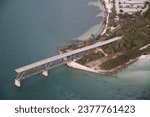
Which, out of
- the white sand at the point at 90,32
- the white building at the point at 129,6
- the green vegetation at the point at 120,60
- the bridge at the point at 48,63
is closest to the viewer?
the bridge at the point at 48,63

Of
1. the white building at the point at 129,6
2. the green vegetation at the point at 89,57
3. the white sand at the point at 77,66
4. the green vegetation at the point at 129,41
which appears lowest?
the white sand at the point at 77,66

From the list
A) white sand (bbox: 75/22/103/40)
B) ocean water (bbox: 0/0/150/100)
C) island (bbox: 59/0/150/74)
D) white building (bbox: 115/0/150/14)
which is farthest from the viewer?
white building (bbox: 115/0/150/14)

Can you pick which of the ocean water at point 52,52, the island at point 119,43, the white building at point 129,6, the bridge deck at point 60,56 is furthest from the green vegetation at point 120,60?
the white building at point 129,6

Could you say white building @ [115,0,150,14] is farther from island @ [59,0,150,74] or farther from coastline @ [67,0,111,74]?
coastline @ [67,0,111,74]

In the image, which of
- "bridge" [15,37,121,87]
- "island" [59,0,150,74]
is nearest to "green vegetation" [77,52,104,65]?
"island" [59,0,150,74]

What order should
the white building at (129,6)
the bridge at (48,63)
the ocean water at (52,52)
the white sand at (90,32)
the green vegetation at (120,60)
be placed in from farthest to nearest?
1. the white building at (129,6)
2. the white sand at (90,32)
3. the green vegetation at (120,60)
4. the bridge at (48,63)
5. the ocean water at (52,52)

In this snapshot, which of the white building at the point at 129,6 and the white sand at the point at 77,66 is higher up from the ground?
the white building at the point at 129,6

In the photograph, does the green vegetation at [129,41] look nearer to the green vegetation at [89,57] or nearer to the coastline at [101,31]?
the green vegetation at [89,57]
